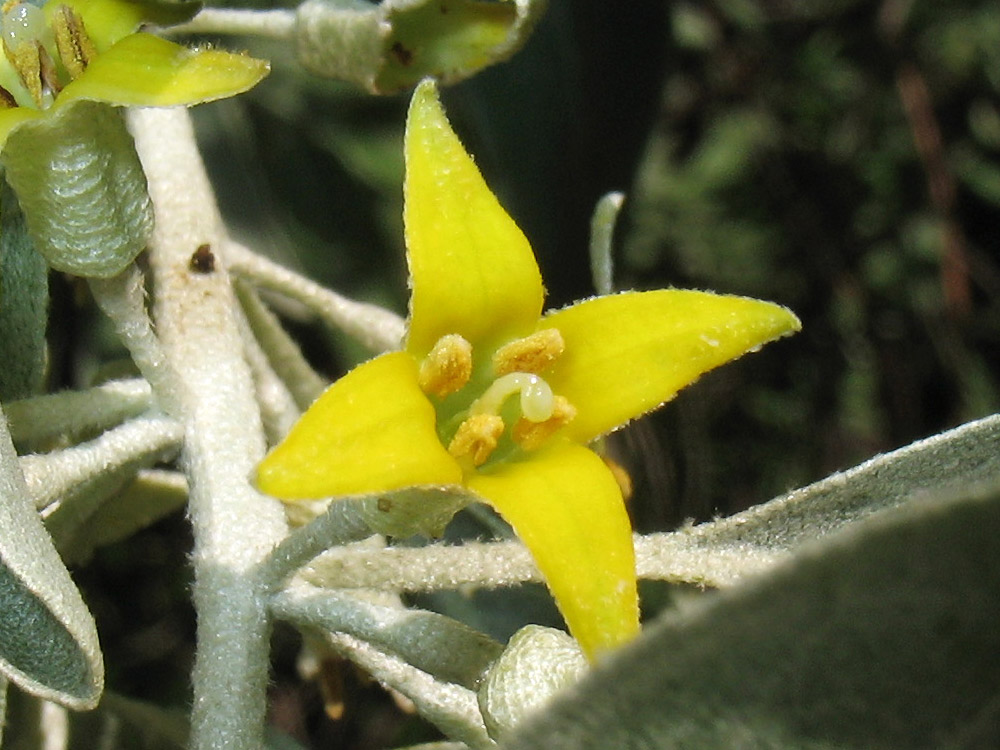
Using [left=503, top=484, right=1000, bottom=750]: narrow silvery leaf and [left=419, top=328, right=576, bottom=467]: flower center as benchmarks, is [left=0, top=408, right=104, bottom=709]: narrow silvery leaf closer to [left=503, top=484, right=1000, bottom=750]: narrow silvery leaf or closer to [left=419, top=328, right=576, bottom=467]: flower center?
[left=419, top=328, right=576, bottom=467]: flower center

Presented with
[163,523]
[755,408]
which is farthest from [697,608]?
[755,408]

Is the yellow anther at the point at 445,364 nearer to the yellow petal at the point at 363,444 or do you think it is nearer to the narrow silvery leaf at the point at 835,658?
the yellow petal at the point at 363,444

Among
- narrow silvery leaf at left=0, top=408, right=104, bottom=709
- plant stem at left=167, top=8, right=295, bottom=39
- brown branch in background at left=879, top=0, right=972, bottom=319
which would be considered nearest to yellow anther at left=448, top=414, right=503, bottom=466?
narrow silvery leaf at left=0, top=408, right=104, bottom=709

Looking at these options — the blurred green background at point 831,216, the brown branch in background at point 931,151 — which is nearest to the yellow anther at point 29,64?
the blurred green background at point 831,216

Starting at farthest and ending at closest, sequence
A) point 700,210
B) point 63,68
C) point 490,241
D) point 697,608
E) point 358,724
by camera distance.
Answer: point 700,210 → point 358,724 → point 63,68 → point 490,241 → point 697,608

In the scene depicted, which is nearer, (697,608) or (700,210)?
(697,608)

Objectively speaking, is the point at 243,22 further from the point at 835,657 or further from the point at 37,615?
the point at 835,657

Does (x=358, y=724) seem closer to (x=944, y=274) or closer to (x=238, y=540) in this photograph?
(x=238, y=540)
